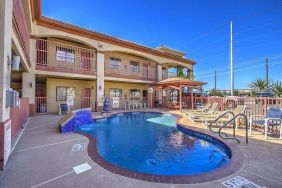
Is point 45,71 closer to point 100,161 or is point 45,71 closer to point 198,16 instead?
point 100,161

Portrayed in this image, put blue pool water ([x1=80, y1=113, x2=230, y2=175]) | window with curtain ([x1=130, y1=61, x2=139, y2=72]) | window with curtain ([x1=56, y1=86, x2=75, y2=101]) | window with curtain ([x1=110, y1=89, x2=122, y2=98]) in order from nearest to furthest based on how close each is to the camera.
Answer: blue pool water ([x1=80, y1=113, x2=230, y2=175]) → window with curtain ([x1=56, y1=86, x2=75, y2=101]) → window with curtain ([x1=110, y1=89, x2=122, y2=98]) → window with curtain ([x1=130, y1=61, x2=139, y2=72])

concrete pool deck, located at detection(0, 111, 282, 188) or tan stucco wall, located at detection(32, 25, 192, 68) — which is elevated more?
tan stucco wall, located at detection(32, 25, 192, 68)

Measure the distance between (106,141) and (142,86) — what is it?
14.8 m

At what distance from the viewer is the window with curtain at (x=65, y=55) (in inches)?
557

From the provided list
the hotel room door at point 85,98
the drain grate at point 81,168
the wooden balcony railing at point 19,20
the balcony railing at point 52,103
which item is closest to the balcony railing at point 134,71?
the hotel room door at point 85,98

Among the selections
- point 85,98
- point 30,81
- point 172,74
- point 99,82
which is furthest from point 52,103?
point 172,74

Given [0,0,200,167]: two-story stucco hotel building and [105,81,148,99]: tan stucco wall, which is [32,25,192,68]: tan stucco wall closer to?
[0,0,200,167]: two-story stucco hotel building

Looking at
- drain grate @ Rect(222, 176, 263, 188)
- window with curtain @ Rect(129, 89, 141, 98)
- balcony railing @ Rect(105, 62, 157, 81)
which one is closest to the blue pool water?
drain grate @ Rect(222, 176, 263, 188)

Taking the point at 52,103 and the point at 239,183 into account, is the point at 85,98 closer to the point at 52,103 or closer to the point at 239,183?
the point at 52,103

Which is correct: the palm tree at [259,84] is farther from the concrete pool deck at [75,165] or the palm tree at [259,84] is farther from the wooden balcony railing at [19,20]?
the wooden balcony railing at [19,20]

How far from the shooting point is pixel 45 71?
39.9ft

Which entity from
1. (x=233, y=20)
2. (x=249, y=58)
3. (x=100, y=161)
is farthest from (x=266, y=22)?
(x=100, y=161)

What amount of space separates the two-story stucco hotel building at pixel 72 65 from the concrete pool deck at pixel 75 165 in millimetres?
3964

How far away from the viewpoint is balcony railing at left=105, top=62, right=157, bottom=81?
58.5ft
